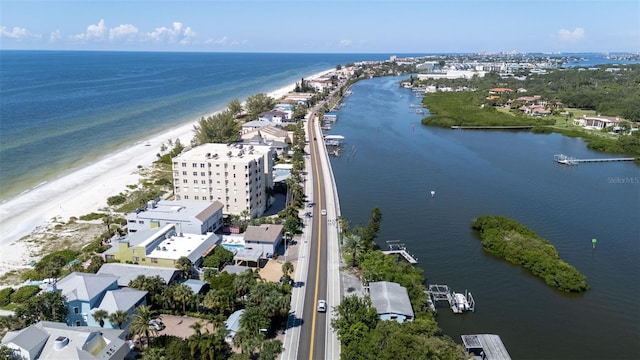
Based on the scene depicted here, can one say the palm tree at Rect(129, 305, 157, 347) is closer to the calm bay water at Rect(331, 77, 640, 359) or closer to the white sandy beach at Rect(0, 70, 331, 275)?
the white sandy beach at Rect(0, 70, 331, 275)

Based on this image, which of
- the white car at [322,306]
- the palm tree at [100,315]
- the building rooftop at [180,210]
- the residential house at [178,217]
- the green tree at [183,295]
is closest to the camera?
the palm tree at [100,315]

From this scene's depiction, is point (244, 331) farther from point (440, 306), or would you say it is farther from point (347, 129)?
point (347, 129)

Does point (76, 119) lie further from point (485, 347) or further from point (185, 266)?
point (485, 347)

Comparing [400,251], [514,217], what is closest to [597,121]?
[514,217]

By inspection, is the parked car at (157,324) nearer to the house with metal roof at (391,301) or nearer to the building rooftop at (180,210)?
the building rooftop at (180,210)

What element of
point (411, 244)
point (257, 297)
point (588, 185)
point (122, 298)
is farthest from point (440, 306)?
point (588, 185)

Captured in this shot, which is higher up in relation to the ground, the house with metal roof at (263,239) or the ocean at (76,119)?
the ocean at (76,119)

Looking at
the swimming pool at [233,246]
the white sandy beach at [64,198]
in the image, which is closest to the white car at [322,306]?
the swimming pool at [233,246]

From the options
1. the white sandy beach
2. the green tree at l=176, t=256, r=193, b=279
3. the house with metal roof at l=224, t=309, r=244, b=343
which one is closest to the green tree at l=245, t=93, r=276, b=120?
the white sandy beach
